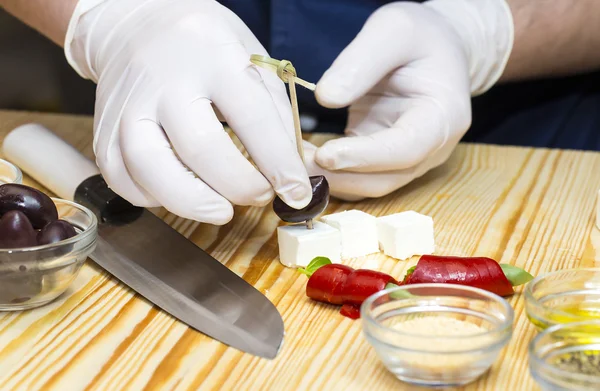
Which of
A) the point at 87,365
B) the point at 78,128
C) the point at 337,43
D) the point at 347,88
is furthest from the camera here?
the point at 78,128

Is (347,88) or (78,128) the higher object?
(347,88)

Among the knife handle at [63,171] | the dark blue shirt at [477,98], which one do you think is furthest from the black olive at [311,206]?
the dark blue shirt at [477,98]

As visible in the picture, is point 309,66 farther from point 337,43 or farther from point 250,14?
point 250,14

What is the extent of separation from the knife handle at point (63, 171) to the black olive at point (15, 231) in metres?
0.26

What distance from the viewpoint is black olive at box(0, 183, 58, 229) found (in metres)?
1.04

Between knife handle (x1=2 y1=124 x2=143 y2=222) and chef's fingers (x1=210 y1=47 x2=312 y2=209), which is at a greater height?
chef's fingers (x1=210 y1=47 x2=312 y2=209)

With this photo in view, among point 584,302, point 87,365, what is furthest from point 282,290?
point 584,302

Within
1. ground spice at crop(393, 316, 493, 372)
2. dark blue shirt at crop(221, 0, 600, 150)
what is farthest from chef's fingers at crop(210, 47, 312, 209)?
dark blue shirt at crop(221, 0, 600, 150)

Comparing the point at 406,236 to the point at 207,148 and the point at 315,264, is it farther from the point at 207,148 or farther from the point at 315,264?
the point at 207,148

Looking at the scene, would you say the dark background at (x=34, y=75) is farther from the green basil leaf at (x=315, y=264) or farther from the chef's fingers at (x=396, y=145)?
the green basil leaf at (x=315, y=264)

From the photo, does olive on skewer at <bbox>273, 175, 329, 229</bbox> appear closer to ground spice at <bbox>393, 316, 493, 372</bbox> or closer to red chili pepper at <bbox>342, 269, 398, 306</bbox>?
red chili pepper at <bbox>342, 269, 398, 306</bbox>

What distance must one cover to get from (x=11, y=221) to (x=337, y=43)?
38.5 inches

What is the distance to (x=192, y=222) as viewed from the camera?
53.6 inches

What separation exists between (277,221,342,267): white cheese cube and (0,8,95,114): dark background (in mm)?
1611
